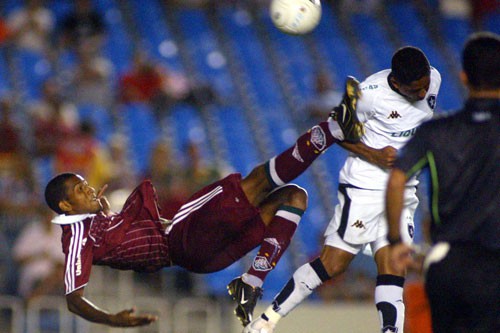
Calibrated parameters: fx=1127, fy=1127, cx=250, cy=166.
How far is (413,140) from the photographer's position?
5797mm

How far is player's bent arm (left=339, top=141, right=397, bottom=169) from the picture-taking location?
7.92 m

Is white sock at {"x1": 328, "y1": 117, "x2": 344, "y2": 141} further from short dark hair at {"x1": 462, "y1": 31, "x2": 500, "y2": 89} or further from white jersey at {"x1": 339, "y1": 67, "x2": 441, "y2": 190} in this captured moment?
short dark hair at {"x1": 462, "y1": 31, "x2": 500, "y2": 89}

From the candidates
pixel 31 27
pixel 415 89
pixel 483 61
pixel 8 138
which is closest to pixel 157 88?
pixel 31 27

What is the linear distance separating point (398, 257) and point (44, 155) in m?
7.67

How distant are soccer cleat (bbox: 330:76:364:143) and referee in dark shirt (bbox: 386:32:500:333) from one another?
2120 millimetres

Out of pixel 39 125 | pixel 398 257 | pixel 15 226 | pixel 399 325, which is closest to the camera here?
pixel 398 257

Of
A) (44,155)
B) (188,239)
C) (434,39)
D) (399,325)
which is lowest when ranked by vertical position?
(399,325)

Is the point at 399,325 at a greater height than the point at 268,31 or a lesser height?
lesser

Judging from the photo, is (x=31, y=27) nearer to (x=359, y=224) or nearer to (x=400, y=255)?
(x=359, y=224)

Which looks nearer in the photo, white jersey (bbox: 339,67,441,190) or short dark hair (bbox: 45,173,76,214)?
white jersey (bbox: 339,67,441,190)

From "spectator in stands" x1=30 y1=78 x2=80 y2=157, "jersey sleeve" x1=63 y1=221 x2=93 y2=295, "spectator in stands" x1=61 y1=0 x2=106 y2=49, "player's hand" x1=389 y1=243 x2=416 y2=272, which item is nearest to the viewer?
"player's hand" x1=389 y1=243 x2=416 y2=272

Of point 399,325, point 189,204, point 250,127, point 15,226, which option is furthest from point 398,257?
point 250,127

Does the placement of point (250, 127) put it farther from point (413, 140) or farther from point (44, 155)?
point (413, 140)

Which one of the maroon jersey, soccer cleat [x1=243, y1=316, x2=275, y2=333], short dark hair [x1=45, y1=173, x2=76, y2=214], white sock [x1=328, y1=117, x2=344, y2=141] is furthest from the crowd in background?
white sock [x1=328, y1=117, x2=344, y2=141]
